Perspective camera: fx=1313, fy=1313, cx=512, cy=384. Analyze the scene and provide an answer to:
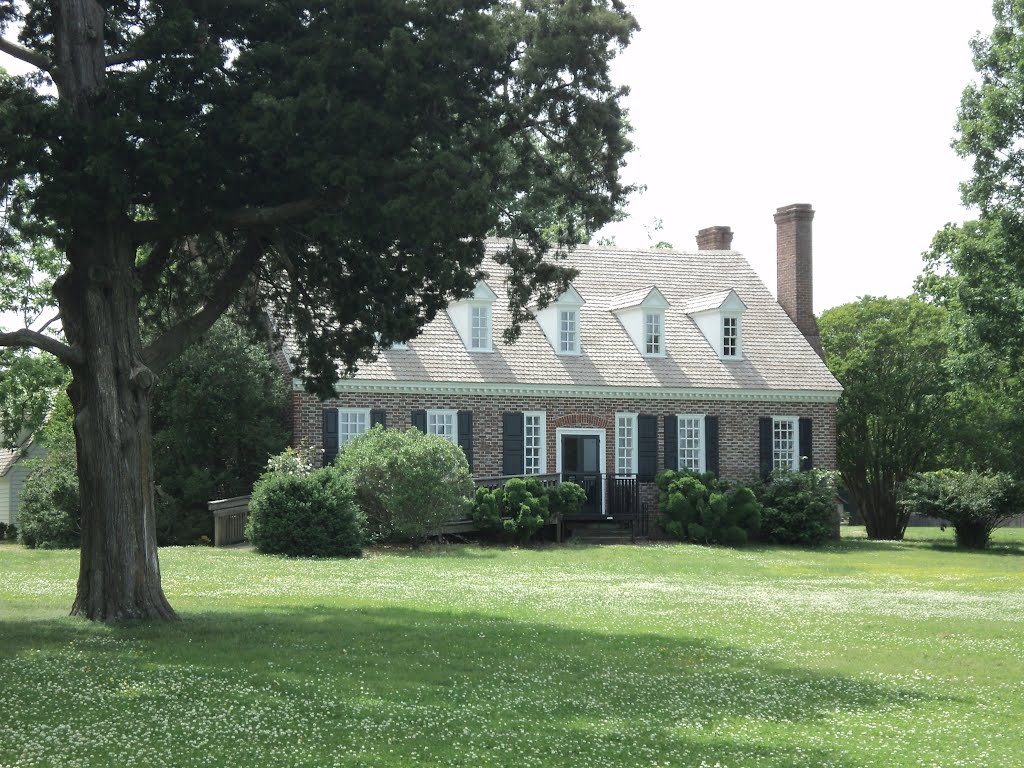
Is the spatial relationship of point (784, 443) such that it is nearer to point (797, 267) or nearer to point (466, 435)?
point (797, 267)

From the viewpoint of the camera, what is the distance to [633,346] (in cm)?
3666

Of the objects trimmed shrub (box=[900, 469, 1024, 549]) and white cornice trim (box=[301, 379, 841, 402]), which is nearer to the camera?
white cornice trim (box=[301, 379, 841, 402])

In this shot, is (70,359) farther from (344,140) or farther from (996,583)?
(996,583)

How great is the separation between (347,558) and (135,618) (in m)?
11.2

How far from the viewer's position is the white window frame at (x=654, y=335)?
120 ft

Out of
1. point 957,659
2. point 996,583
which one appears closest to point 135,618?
point 957,659

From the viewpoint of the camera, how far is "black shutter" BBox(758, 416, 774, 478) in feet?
119

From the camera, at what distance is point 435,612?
16.9 meters

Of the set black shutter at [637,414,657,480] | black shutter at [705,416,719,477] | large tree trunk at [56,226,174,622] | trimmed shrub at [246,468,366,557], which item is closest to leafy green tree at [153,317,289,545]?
trimmed shrub at [246,468,366,557]

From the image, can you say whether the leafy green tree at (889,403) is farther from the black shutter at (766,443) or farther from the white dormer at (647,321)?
the white dormer at (647,321)

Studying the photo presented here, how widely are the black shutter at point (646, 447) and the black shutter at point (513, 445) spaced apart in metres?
3.34

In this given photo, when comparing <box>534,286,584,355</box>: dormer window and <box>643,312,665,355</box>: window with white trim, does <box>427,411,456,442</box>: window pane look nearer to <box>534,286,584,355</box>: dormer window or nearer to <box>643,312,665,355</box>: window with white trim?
<box>534,286,584,355</box>: dormer window

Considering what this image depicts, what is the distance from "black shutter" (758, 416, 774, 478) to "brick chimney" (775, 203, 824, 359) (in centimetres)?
435

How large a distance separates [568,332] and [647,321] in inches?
96.1
